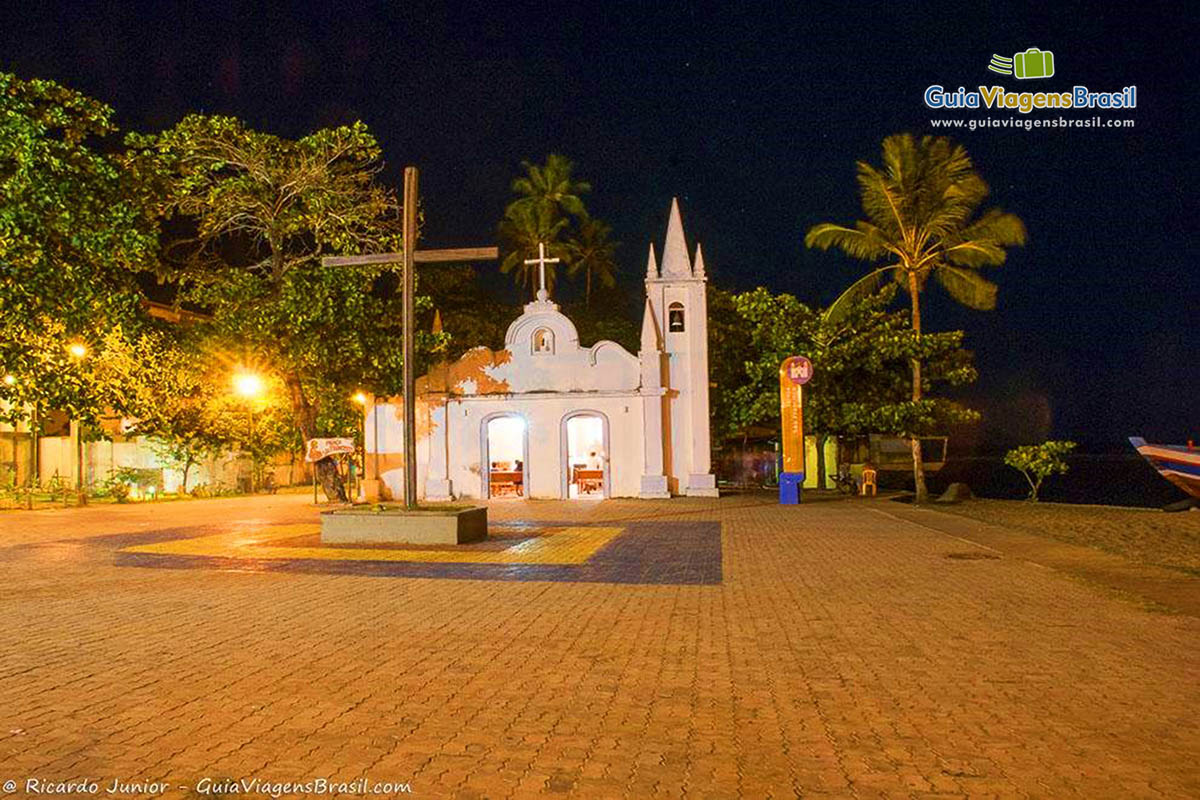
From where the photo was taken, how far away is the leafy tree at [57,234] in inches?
545

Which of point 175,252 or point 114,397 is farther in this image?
point 175,252

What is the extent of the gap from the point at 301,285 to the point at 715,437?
629 inches

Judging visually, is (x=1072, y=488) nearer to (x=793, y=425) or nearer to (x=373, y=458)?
(x=793, y=425)

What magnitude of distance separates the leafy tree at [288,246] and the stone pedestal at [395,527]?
7637 mm

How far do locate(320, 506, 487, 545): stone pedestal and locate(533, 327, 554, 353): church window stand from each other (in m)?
11.7

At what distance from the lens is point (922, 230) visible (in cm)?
2583

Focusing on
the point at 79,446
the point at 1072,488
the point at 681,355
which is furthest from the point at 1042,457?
the point at 1072,488

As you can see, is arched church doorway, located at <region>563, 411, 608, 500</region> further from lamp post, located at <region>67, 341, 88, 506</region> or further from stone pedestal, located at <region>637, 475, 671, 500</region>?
lamp post, located at <region>67, 341, 88, 506</region>

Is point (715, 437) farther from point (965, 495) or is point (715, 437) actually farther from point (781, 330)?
point (965, 495)

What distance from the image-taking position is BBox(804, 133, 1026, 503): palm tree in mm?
25359

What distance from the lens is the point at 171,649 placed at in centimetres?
678

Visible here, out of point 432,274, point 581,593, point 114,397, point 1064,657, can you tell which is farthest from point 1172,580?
point 432,274

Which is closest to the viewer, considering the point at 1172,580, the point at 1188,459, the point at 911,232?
the point at 1172,580

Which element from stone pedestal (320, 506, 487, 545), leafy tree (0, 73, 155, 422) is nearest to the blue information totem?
stone pedestal (320, 506, 487, 545)
